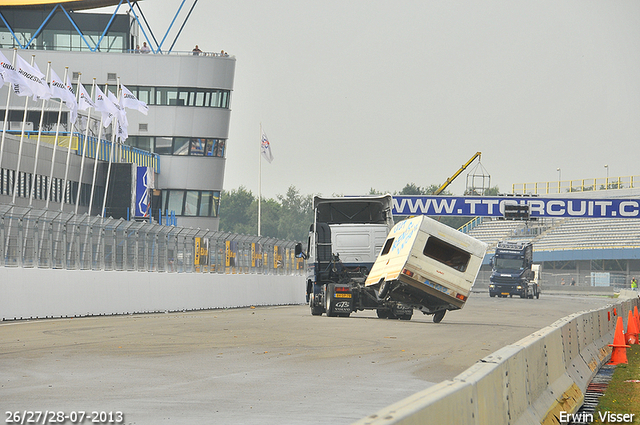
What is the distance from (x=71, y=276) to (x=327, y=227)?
726 centimetres

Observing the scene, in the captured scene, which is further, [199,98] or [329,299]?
[199,98]

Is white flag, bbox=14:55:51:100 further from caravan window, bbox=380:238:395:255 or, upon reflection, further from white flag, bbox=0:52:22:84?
caravan window, bbox=380:238:395:255

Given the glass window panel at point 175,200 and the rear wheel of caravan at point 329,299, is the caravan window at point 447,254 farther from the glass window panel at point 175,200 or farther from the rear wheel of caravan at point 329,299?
the glass window panel at point 175,200

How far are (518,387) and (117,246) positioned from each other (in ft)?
74.3

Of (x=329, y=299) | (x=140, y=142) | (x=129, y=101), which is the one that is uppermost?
(x=140, y=142)

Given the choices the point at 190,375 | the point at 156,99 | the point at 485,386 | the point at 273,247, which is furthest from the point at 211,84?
the point at 485,386

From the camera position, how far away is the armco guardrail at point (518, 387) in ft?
14.2

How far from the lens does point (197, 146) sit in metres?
70.9

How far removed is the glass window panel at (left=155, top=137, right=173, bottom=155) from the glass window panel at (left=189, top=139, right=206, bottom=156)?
5.38 ft

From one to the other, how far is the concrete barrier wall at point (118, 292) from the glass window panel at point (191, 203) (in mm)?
30031

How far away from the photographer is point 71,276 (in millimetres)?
25406

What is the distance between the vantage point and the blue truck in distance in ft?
219

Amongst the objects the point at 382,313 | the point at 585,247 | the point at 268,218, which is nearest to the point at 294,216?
the point at 268,218

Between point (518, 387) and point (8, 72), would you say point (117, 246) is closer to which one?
point (8, 72)
